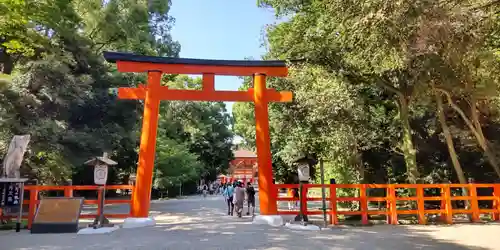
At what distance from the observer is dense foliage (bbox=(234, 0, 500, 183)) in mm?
6176

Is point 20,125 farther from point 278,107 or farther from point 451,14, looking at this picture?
point 451,14

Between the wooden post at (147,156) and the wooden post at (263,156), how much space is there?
3.20 meters

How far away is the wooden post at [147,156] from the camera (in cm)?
1041

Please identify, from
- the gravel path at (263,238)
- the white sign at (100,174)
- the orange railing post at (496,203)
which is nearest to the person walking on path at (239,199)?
the gravel path at (263,238)

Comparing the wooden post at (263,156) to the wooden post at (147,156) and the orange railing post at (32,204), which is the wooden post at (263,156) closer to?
the wooden post at (147,156)

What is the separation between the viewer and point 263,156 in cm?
1100

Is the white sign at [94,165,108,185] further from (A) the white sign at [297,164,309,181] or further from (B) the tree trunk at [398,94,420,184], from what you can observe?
(B) the tree trunk at [398,94,420,184]

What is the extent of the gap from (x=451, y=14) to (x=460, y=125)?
38.4 ft

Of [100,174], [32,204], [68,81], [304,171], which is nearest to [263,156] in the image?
[304,171]

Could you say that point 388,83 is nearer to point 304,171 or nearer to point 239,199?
point 304,171

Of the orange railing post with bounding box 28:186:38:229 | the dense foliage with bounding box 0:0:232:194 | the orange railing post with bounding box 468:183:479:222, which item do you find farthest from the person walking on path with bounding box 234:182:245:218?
the orange railing post with bounding box 468:183:479:222

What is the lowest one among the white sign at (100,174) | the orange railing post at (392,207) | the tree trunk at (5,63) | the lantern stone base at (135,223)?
the lantern stone base at (135,223)

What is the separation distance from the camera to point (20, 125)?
13.3 metres

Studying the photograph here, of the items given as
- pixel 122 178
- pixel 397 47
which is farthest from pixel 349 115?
pixel 122 178
